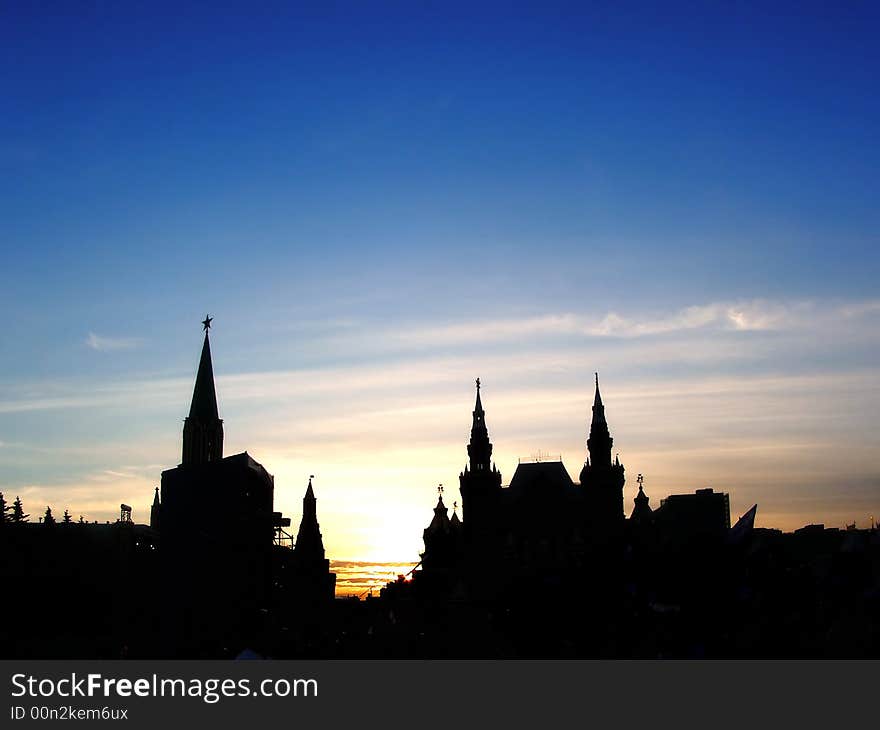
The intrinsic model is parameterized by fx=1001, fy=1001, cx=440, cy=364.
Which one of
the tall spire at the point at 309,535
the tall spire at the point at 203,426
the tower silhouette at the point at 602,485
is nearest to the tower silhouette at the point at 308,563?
the tall spire at the point at 309,535

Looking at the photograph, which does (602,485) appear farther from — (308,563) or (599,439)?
(308,563)

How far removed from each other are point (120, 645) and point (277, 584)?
44.5m

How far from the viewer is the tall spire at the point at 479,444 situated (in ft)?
319

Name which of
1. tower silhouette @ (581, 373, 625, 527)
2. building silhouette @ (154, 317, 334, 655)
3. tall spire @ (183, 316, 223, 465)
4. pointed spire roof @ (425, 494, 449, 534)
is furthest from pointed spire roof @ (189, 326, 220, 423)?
tower silhouette @ (581, 373, 625, 527)

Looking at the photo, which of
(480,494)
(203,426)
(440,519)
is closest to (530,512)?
(480,494)

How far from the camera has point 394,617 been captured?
250ft

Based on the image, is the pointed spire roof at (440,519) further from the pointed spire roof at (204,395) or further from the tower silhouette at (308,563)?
the pointed spire roof at (204,395)

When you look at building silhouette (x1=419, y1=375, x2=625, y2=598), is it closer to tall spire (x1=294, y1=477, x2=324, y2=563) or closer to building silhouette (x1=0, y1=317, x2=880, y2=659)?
building silhouette (x1=0, y1=317, x2=880, y2=659)

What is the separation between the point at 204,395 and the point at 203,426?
4.09m

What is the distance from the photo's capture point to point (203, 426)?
113 meters

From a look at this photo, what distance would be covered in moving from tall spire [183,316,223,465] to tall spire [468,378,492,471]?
3053 centimetres

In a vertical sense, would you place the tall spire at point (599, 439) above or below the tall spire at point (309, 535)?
above

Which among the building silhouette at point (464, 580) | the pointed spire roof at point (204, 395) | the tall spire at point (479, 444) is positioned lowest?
the building silhouette at point (464, 580)
